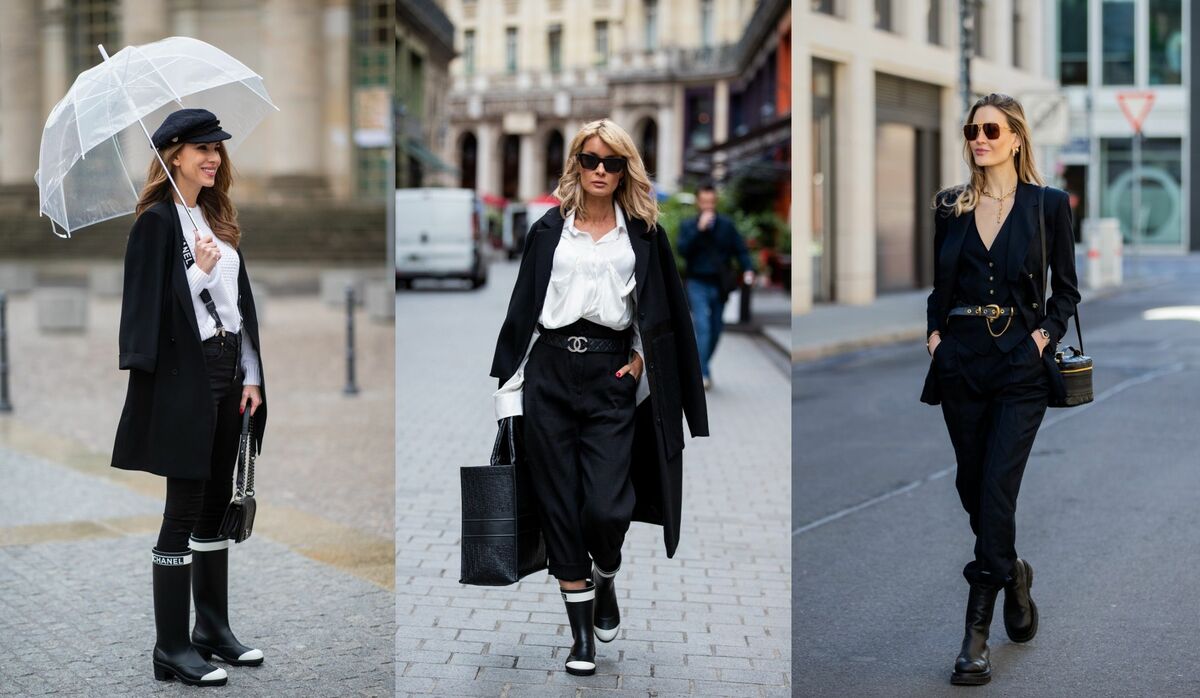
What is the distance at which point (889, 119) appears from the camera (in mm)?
28922

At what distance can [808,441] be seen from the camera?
10859 millimetres

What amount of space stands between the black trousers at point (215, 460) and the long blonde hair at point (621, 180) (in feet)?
4.05

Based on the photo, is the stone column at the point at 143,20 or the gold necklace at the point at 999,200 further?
the stone column at the point at 143,20

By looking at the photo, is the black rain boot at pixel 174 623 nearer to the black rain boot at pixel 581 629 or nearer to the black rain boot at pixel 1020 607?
the black rain boot at pixel 581 629

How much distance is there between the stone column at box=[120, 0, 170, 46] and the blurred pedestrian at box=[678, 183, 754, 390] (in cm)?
3265

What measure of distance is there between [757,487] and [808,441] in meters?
2.07

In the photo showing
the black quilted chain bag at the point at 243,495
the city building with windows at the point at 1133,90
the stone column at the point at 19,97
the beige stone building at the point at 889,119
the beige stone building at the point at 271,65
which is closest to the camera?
the black quilted chain bag at the point at 243,495

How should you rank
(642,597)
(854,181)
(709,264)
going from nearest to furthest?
(642,597) → (709,264) → (854,181)

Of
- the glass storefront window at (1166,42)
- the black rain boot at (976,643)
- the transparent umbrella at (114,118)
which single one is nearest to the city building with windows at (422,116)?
the transparent umbrella at (114,118)

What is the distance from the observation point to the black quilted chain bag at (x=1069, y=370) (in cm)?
475

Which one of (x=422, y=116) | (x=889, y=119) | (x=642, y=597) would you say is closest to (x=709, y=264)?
(x=642, y=597)

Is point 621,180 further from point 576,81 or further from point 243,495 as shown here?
point 576,81

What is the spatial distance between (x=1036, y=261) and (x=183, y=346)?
2.69m

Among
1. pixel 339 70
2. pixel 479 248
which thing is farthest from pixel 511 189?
pixel 479 248
